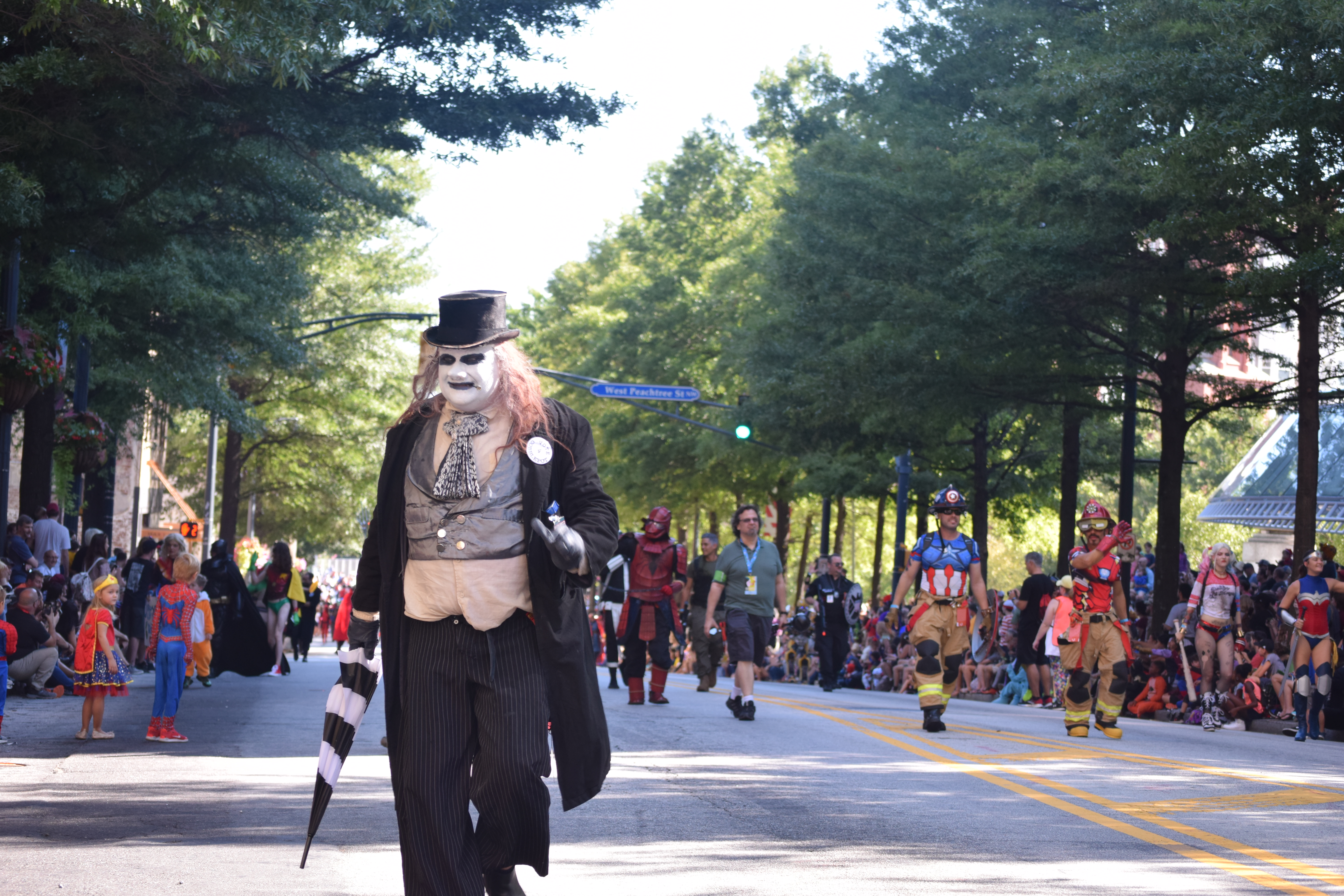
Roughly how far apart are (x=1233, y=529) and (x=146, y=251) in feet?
182

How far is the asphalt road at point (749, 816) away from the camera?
6.55 m

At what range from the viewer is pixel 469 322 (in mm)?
5184

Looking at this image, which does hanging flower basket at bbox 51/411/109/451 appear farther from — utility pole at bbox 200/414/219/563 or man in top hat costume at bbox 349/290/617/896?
man in top hat costume at bbox 349/290/617/896

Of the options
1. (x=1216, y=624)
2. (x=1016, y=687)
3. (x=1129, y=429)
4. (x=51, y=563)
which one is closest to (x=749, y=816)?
(x=1216, y=624)

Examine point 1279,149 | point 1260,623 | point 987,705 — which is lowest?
point 987,705

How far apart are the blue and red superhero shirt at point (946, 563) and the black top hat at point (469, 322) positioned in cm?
857

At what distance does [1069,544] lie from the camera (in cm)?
2975

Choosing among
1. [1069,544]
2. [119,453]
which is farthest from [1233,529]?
[119,453]

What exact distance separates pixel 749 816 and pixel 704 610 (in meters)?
13.6

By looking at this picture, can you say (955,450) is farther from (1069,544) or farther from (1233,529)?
(1233,529)

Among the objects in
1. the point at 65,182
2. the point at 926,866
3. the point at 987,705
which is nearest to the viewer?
the point at 926,866

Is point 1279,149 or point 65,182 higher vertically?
point 1279,149

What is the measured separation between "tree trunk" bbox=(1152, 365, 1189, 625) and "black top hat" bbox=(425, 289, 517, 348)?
731 inches

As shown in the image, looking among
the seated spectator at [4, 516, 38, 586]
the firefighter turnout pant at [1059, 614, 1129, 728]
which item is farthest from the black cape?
the firefighter turnout pant at [1059, 614, 1129, 728]
